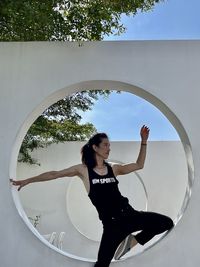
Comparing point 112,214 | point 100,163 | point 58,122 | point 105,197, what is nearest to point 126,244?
point 112,214

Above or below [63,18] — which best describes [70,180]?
below

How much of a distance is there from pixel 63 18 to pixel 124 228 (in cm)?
209

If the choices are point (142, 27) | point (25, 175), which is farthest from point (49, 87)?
point (25, 175)

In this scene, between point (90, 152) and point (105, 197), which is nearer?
point (105, 197)

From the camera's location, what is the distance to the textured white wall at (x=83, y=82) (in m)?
3.81

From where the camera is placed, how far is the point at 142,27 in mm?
6008

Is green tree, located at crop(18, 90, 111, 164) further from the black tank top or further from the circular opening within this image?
the black tank top

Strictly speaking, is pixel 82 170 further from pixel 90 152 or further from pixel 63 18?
pixel 63 18

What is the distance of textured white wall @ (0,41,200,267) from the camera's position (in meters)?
3.81

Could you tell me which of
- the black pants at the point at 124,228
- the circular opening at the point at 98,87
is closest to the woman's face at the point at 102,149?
the black pants at the point at 124,228

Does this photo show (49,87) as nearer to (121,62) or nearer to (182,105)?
(121,62)

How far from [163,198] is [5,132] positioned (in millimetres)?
5355

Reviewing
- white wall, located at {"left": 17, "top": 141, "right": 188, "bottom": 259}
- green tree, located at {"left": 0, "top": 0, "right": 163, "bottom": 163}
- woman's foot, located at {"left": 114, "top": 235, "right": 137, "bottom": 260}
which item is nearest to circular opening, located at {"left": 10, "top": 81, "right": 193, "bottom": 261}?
woman's foot, located at {"left": 114, "top": 235, "right": 137, "bottom": 260}

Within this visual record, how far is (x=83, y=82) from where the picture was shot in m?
3.99
